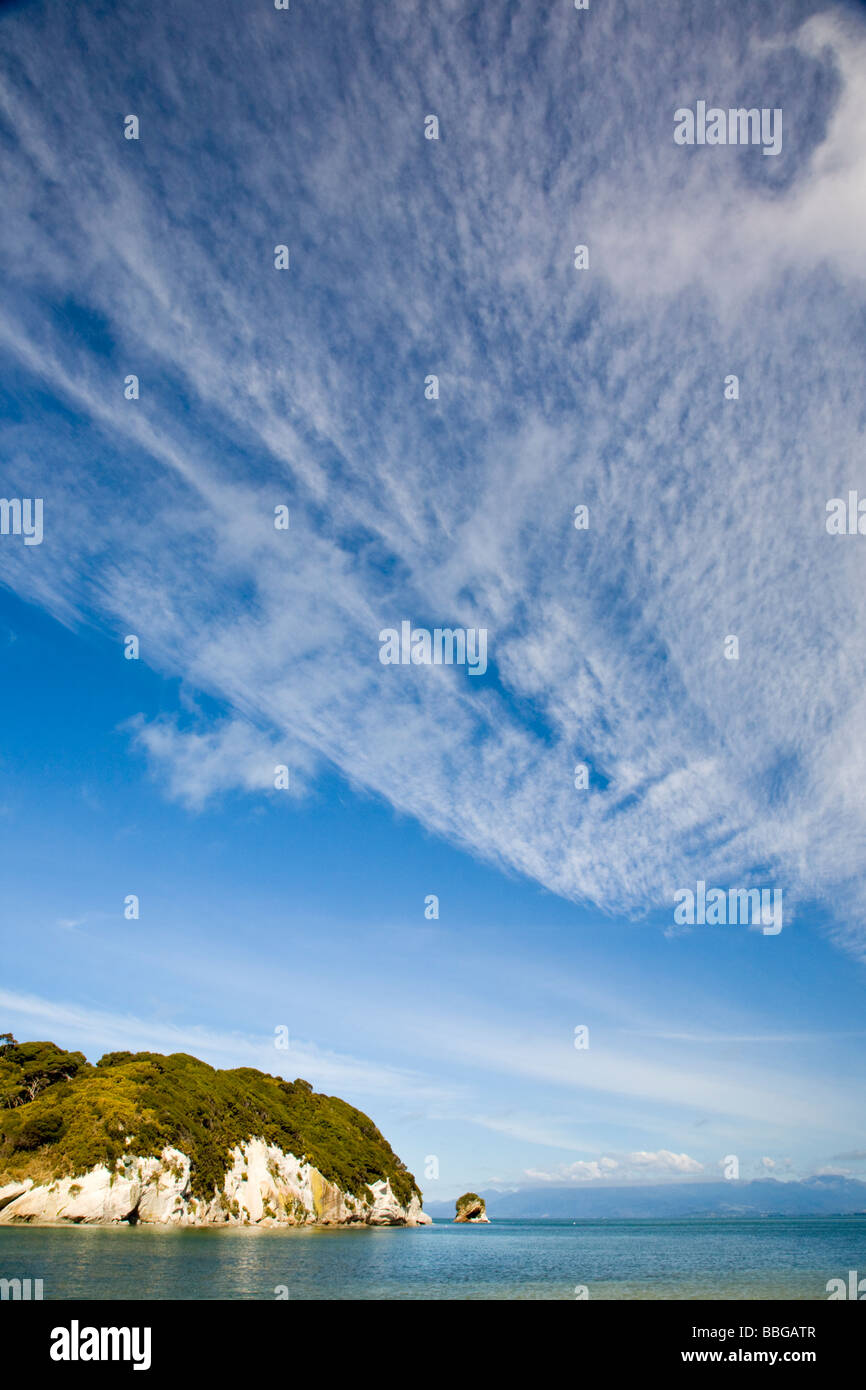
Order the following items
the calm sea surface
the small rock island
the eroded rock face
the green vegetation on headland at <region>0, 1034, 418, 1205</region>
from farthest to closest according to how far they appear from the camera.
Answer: the small rock island → the green vegetation on headland at <region>0, 1034, 418, 1205</region> → the eroded rock face → the calm sea surface

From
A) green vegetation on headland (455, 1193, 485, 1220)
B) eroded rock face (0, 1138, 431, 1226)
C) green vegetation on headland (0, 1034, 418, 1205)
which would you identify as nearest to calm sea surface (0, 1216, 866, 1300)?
eroded rock face (0, 1138, 431, 1226)

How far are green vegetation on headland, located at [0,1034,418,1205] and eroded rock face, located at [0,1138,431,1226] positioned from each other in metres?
0.93

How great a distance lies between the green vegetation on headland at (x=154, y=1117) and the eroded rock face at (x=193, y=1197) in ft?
3.07

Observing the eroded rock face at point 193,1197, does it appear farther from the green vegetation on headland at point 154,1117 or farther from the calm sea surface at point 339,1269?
the calm sea surface at point 339,1269

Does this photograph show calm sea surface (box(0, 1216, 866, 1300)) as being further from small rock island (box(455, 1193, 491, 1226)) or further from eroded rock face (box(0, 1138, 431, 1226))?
small rock island (box(455, 1193, 491, 1226))

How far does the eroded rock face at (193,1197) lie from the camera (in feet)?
198

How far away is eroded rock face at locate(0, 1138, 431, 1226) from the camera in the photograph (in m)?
60.3

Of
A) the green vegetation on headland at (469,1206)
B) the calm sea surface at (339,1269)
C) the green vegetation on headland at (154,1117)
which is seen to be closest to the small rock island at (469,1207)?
the green vegetation on headland at (469,1206)

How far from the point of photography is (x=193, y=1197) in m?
72.0

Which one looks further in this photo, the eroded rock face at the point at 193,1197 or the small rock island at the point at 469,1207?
the small rock island at the point at 469,1207

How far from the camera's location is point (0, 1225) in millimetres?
57375

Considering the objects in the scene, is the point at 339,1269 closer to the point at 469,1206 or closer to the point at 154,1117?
the point at 154,1117
